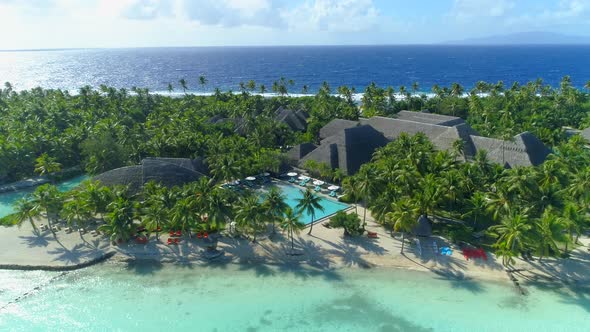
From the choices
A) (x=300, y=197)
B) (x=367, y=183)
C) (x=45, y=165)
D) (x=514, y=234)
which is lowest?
(x=300, y=197)

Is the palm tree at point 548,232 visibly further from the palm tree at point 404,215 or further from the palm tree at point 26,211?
the palm tree at point 26,211

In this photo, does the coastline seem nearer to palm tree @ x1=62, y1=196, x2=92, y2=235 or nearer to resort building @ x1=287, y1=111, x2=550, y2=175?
palm tree @ x1=62, y1=196, x2=92, y2=235

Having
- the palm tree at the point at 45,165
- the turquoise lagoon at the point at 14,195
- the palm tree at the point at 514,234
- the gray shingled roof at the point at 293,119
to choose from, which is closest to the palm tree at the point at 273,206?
the palm tree at the point at 514,234

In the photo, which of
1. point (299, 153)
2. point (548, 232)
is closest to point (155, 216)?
point (299, 153)

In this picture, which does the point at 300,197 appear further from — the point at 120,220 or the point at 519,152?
the point at 519,152

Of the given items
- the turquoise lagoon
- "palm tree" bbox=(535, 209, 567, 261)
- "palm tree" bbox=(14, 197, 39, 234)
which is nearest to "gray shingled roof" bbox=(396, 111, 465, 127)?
"palm tree" bbox=(535, 209, 567, 261)
